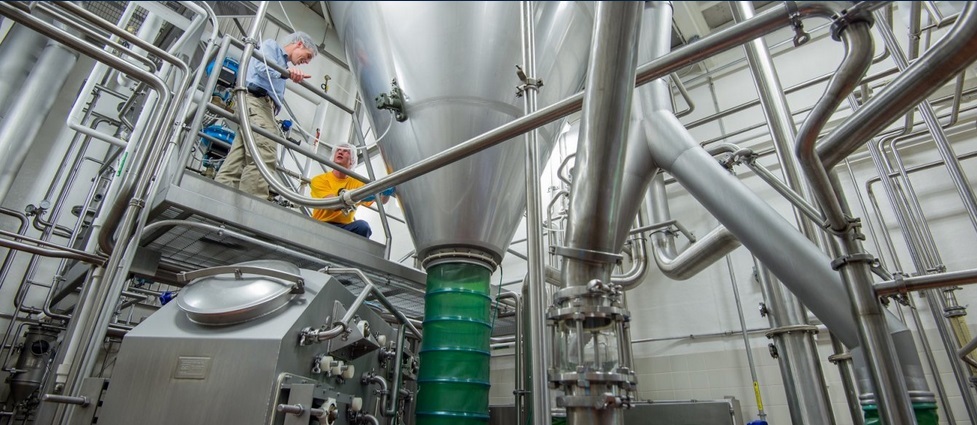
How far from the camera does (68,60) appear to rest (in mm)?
2328

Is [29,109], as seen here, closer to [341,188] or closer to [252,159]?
[252,159]

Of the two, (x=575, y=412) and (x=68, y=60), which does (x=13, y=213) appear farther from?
(x=575, y=412)

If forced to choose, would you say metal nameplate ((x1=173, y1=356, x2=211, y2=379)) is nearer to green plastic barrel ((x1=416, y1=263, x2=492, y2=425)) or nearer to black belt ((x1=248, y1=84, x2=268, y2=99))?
green plastic barrel ((x1=416, y1=263, x2=492, y2=425))

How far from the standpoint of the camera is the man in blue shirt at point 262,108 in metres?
2.07

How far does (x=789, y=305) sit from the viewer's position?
4.95ft

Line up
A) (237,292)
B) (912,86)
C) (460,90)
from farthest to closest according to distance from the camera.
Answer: (460,90)
(237,292)
(912,86)

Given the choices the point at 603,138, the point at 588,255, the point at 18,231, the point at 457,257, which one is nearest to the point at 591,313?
the point at 588,255

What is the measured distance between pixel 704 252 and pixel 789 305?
1.36ft

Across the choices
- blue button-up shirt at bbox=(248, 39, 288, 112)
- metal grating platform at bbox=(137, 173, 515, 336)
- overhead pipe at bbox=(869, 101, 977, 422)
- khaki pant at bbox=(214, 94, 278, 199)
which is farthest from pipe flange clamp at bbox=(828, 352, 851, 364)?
blue button-up shirt at bbox=(248, 39, 288, 112)

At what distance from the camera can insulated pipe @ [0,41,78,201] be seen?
2023mm

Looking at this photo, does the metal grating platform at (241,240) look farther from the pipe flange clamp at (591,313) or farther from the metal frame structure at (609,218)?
the pipe flange clamp at (591,313)

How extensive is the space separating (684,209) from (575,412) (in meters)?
2.83

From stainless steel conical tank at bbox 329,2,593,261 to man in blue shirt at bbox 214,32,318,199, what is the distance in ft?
1.91

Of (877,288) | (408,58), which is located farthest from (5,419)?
(877,288)
